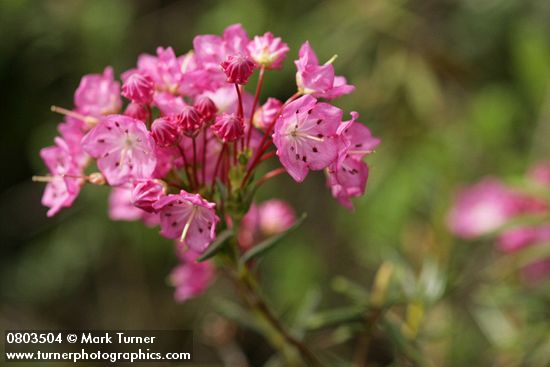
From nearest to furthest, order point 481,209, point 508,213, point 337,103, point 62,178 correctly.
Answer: point 62,178
point 508,213
point 481,209
point 337,103

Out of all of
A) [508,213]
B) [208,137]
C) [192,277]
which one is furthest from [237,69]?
[508,213]

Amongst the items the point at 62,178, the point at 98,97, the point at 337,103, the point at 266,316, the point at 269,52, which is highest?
the point at 269,52

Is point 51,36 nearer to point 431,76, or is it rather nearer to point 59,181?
point 431,76

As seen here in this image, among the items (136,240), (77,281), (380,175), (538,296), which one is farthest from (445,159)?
(77,281)

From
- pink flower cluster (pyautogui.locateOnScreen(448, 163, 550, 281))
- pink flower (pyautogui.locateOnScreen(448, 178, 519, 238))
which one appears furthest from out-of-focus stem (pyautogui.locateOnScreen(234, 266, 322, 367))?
pink flower (pyautogui.locateOnScreen(448, 178, 519, 238))

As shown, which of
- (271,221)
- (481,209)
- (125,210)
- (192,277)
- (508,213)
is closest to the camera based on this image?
(125,210)

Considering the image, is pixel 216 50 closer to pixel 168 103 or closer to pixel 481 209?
pixel 168 103

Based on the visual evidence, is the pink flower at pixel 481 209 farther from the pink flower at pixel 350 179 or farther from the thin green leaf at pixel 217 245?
the thin green leaf at pixel 217 245
